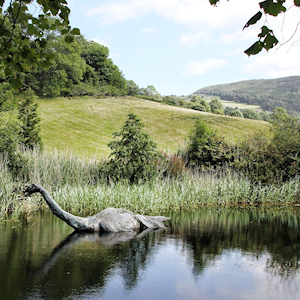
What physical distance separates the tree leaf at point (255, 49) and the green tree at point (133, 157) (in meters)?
9.76

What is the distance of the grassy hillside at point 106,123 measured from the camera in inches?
1246

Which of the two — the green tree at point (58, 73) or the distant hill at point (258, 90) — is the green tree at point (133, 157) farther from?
the distant hill at point (258, 90)

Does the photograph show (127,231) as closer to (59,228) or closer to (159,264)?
(59,228)

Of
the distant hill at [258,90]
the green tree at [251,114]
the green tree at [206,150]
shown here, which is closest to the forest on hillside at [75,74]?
the green tree at [251,114]

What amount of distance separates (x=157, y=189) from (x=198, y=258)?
549cm

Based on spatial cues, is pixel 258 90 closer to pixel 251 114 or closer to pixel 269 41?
pixel 251 114

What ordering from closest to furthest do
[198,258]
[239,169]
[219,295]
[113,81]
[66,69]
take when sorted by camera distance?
1. [219,295]
2. [198,258]
3. [239,169]
4. [66,69]
5. [113,81]

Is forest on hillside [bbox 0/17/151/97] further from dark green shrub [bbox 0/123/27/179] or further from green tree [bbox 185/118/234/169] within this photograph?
dark green shrub [bbox 0/123/27/179]

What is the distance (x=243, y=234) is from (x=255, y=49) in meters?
5.83

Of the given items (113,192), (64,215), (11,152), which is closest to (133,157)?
(113,192)

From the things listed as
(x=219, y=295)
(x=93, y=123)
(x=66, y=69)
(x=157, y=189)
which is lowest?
(x=219, y=295)

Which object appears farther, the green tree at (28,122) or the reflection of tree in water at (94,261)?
the green tree at (28,122)

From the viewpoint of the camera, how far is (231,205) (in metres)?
12.5

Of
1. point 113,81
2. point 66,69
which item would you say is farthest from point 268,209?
Answer: point 113,81
